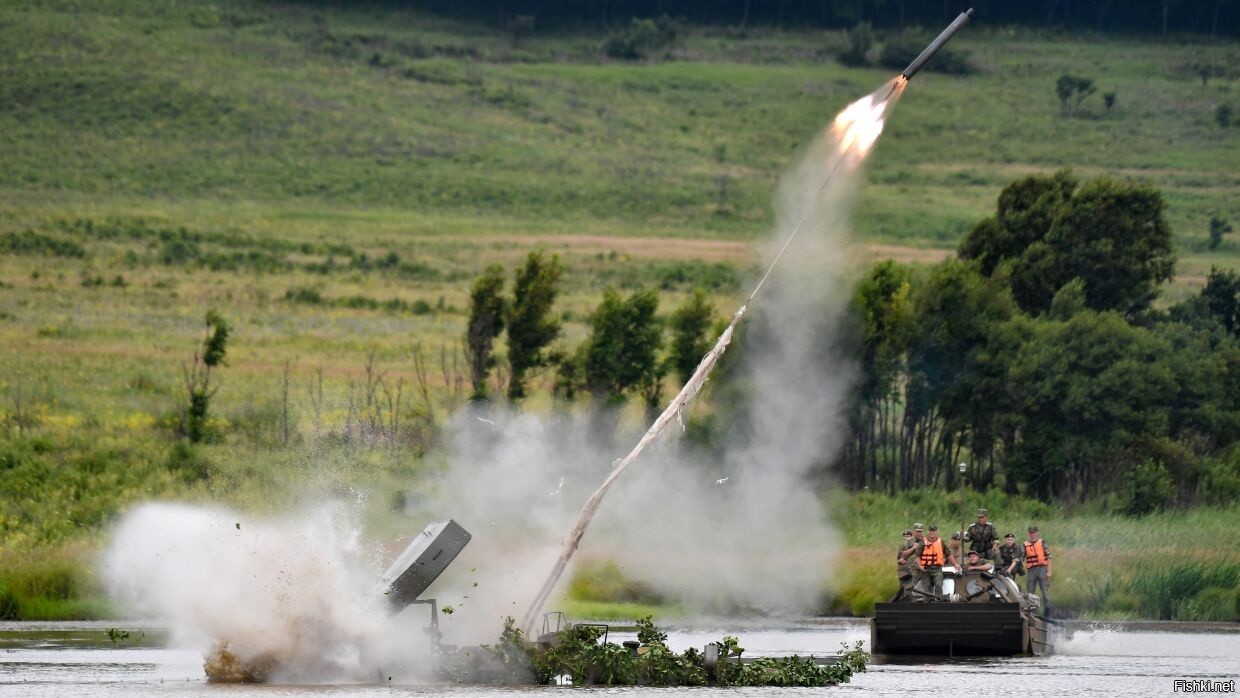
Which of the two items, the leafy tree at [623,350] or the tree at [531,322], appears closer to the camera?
the leafy tree at [623,350]

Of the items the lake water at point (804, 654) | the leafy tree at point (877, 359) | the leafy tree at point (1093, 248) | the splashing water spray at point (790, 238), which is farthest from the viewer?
the leafy tree at point (1093, 248)

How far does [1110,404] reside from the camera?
60.1 metres

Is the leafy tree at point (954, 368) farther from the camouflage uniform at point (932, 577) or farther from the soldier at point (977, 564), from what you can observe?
the camouflage uniform at point (932, 577)

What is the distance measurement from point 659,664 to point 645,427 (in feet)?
89.2

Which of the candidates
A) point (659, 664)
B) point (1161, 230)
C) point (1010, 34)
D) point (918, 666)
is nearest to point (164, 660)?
point (659, 664)

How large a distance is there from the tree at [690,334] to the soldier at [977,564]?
24891 millimetres

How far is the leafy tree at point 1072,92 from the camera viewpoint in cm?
14100

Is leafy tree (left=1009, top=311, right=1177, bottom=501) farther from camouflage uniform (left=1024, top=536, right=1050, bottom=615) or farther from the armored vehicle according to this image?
the armored vehicle

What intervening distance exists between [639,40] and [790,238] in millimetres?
127674

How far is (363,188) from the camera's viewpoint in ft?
417

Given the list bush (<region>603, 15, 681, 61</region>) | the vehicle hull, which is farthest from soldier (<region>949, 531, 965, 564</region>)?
bush (<region>603, 15, 681, 61</region>)

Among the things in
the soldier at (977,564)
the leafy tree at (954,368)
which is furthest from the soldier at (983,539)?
the leafy tree at (954,368)

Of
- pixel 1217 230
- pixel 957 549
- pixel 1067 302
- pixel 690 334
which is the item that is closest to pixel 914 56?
pixel 1217 230

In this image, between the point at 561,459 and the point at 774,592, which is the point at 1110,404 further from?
the point at 561,459
